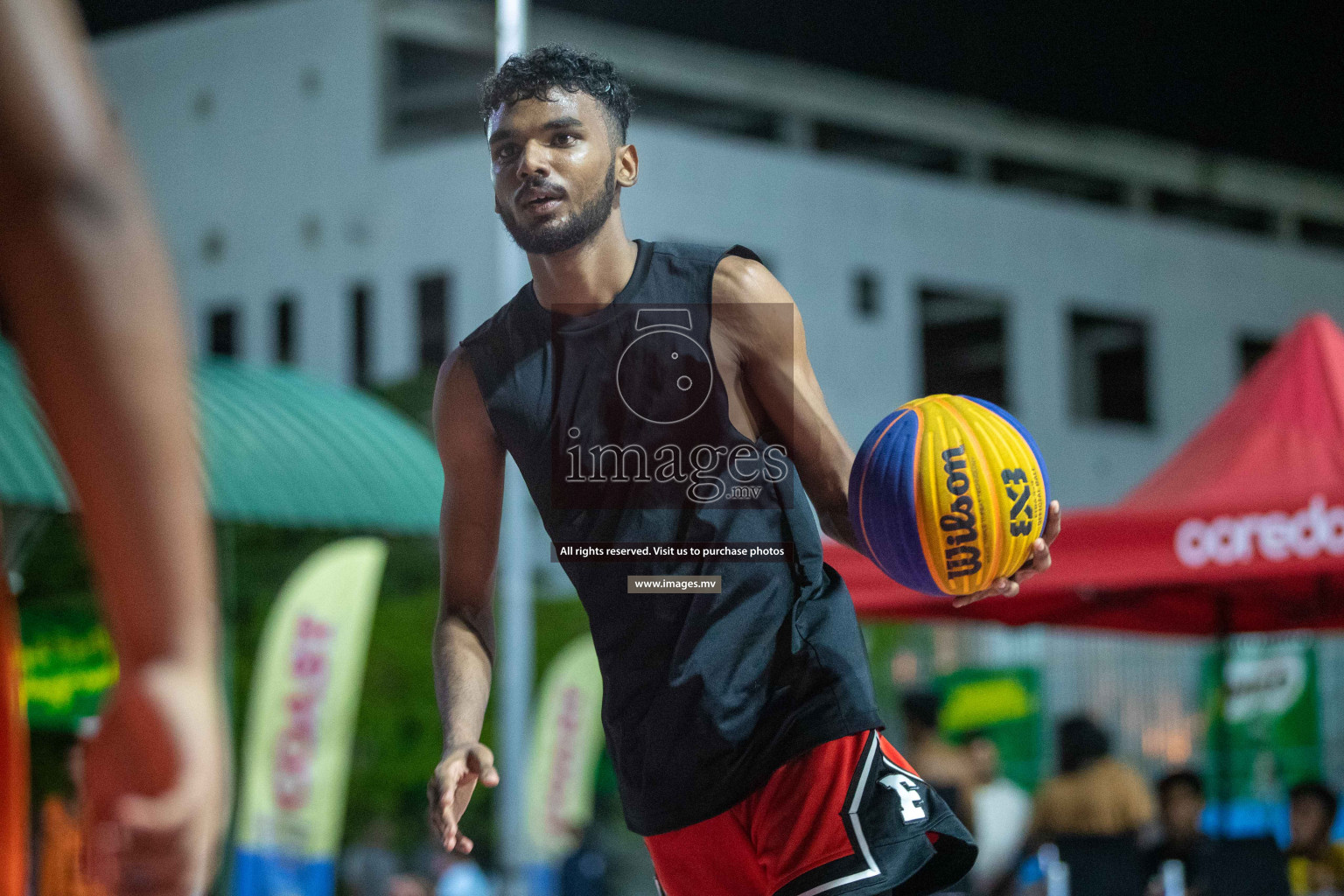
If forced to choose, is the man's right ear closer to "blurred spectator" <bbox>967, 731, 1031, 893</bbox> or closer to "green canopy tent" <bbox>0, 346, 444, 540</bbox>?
"blurred spectator" <bbox>967, 731, 1031, 893</bbox>

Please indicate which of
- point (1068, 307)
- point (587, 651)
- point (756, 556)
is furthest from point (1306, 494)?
point (1068, 307)

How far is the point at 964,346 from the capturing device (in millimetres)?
27141

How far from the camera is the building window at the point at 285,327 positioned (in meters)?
23.3

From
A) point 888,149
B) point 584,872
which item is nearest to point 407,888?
point 584,872

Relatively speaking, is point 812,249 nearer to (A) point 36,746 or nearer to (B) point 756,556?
(A) point 36,746

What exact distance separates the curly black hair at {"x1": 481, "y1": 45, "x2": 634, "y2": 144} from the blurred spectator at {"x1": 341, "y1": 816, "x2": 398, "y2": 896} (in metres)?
9.18

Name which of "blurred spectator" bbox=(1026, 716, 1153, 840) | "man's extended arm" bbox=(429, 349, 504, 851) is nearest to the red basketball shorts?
"man's extended arm" bbox=(429, 349, 504, 851)

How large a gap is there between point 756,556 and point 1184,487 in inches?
146

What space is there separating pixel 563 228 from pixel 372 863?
10302mm

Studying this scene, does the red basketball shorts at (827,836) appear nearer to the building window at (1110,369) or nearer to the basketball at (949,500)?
the basketball at (949,500)

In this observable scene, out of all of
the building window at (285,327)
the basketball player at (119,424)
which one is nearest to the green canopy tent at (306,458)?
the basketball player at (119,424)

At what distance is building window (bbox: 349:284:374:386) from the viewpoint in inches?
887

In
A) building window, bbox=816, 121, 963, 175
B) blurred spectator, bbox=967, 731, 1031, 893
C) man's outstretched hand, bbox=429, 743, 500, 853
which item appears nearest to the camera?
man's outstretched hand, bbox=429, 743, 500, 853

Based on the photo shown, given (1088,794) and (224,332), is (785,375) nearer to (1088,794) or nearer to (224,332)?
(1088,794)
